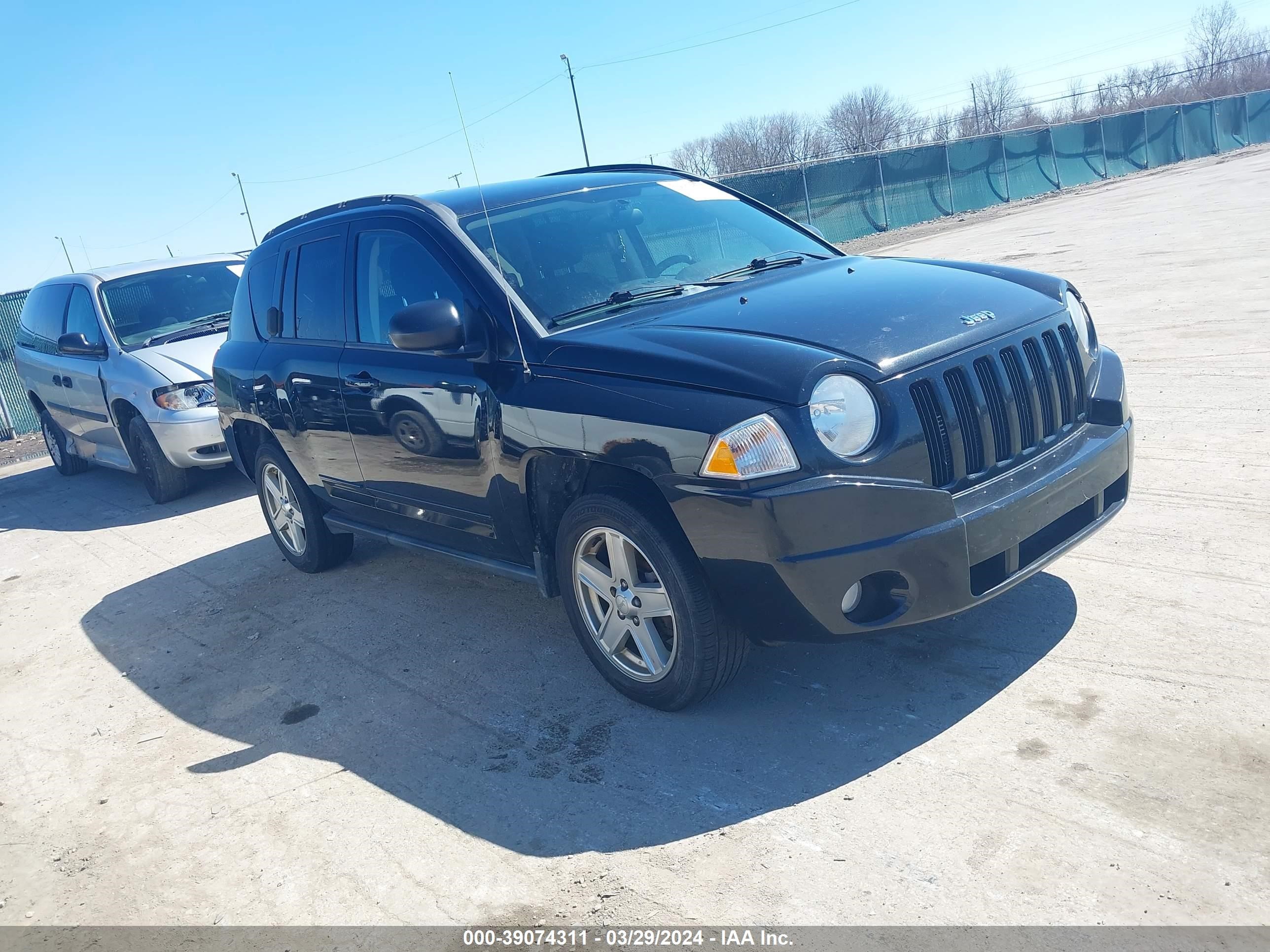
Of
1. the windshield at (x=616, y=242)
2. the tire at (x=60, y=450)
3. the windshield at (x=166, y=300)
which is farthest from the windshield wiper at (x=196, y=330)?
the windshield at (x=616, y=242)

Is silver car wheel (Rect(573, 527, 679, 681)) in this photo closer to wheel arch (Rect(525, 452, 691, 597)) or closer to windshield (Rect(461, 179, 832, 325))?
wheel arch (Rect(525, 452, 691, 597))

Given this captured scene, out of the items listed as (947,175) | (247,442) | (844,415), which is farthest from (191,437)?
(947,175)

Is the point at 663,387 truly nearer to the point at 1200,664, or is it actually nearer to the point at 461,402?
the point at 461,402

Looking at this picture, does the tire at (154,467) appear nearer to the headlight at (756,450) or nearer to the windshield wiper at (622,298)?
the windshield wiper at (622,298)

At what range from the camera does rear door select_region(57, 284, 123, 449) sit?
9633 millimetres

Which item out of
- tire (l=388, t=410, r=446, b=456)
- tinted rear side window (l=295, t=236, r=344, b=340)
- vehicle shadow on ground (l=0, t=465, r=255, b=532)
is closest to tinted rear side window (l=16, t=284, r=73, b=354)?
vehicle shadow on ground (l=0, t=465, r=255, b=532)

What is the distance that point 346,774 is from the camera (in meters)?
3.88

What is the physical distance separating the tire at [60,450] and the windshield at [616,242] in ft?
28.6

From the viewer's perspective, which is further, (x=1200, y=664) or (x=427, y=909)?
(x=1200, y=664)

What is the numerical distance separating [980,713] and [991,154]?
3125cm

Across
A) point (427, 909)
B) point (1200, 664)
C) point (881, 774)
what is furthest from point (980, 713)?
point (427, 909)

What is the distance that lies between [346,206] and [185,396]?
4.49 meters

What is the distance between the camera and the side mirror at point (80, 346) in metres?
9.28

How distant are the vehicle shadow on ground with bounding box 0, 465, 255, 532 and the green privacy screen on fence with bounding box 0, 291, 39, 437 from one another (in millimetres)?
5035
